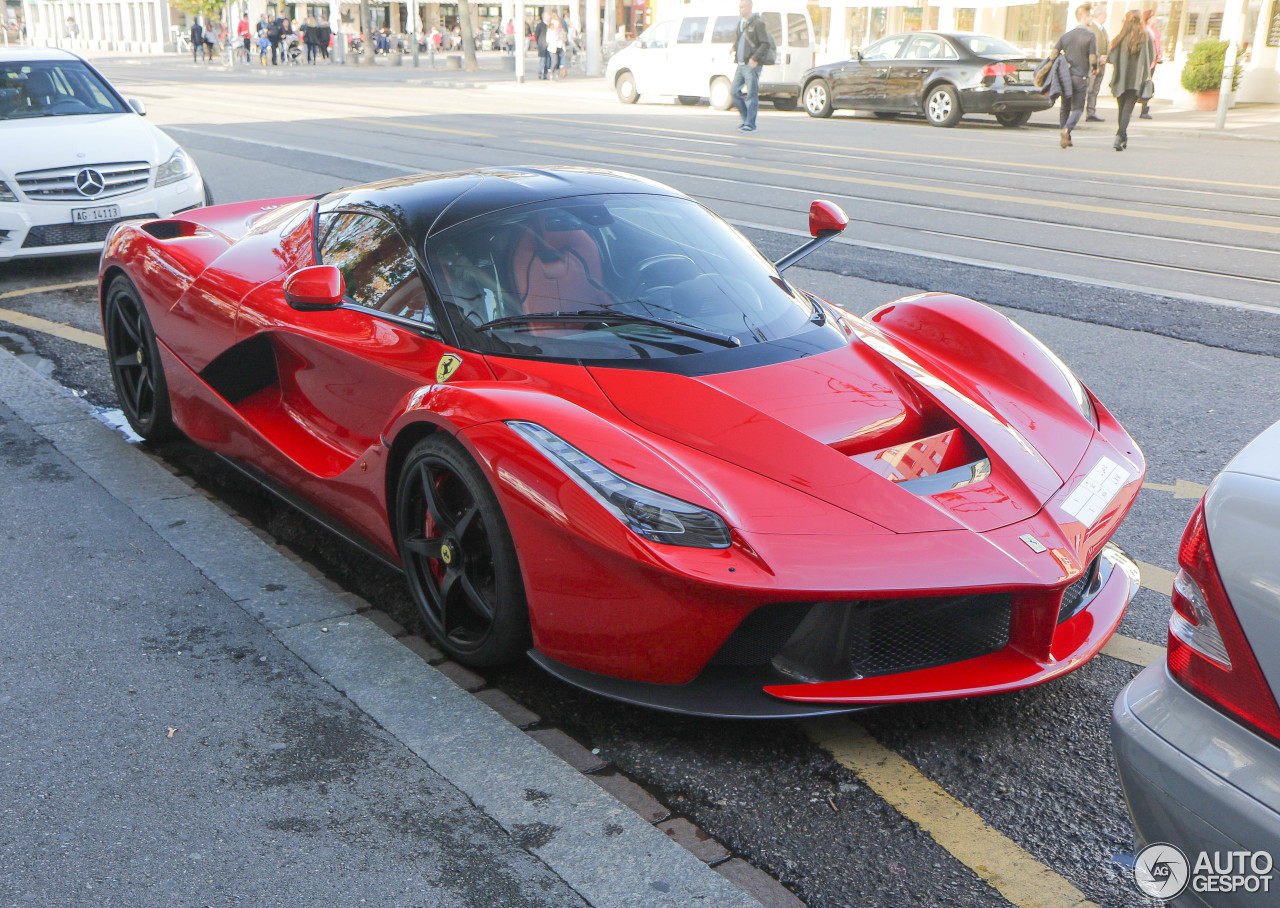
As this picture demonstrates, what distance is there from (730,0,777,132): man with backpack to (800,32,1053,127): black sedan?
220 centimetres

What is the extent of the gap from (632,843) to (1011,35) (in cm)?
3007

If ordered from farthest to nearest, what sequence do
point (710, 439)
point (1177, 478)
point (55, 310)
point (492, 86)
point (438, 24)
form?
point (438, 24) < point (492, 86) < point (55, 310) < point (1177, 478) < point (710, 439)

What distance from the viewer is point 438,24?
7800 centimetres

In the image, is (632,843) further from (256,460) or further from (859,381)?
(256,460)

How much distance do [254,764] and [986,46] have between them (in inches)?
765

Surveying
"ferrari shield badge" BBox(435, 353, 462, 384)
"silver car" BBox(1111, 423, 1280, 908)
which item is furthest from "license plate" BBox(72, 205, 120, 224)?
"silver car" BBox(1111, 423, 1280, 908)

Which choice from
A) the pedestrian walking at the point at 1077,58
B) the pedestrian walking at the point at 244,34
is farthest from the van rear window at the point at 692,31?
the pedestrian walking at the point at 244,34

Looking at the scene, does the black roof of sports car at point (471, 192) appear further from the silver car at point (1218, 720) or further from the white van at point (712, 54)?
the white van at point (712, 54)

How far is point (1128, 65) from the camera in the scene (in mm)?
16141

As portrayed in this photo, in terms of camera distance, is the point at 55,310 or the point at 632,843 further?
the point at 55,310

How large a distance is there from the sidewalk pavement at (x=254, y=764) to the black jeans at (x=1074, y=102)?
14.7m

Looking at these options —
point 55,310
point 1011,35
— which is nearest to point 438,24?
point 1011,35

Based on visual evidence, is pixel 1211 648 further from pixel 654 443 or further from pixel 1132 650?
pixel 1132 650

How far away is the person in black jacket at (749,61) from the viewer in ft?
61.2
